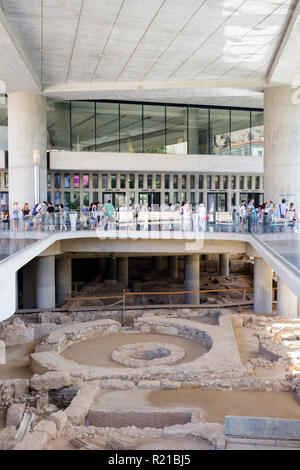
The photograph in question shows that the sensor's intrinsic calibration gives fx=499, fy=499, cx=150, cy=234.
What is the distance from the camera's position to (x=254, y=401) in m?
11.7

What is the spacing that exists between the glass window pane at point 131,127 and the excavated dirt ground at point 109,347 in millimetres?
16790

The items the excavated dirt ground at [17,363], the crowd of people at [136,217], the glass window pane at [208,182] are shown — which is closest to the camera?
the excavated dirt ground at [17,363]

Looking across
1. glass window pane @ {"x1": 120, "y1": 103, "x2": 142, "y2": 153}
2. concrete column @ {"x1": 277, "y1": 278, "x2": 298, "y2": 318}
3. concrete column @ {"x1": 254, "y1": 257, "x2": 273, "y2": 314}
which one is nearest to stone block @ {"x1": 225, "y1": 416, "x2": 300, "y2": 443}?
concrete column @ {"x1": 277, "y1": 278, "x2": 298, "y2": 318}

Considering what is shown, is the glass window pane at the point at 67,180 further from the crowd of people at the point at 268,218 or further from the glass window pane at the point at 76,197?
the crowd of people at the point at 268,218

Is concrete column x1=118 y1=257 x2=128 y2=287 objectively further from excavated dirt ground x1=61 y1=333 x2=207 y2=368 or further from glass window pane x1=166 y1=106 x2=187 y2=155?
excavated dirt ground x1=61 y1=333 x2=207 y2=368

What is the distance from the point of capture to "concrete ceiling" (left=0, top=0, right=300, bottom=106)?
16750 millimetres

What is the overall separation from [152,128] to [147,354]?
66.8ft

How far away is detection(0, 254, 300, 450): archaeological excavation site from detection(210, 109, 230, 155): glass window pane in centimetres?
1436

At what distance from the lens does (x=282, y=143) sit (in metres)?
25.4

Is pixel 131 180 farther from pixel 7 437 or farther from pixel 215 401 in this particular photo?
pixel 7 437

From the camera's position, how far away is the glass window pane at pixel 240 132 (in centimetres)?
3444

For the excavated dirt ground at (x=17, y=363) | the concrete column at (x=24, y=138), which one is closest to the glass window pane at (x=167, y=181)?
the concrete column at (x=24, y=138)

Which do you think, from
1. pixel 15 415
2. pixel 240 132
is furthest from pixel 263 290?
pixel 240 132

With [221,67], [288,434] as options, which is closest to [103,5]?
[221,67]
